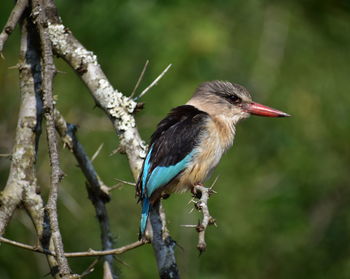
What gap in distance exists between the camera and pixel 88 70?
327 centimetres

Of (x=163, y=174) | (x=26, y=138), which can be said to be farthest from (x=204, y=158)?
(x=26, y=138)

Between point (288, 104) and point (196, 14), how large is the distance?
53.2 inches

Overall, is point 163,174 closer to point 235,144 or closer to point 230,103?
point 230,103

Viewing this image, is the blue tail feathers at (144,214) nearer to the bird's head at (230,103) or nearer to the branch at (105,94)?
the branch at (105,94)

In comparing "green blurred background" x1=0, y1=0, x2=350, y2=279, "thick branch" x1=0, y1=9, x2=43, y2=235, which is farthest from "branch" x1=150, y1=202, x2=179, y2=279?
"green blurred background" x1=0, y1=0, x2=350, y2=279

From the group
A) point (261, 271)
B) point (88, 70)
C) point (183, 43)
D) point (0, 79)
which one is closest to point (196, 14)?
point (183, 43)

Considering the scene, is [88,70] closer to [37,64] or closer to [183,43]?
[37,64]

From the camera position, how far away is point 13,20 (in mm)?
2885

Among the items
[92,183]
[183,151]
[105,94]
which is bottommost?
[92,183]

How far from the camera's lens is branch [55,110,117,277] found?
10.5 feet

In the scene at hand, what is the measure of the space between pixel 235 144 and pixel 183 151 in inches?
87.2

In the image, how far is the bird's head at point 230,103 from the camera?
168 inches

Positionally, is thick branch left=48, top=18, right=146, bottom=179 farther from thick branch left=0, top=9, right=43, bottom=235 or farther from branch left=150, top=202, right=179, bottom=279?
branch left=150, top=202, right=179, bottom=279

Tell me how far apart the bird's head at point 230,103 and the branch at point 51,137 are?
1.59m
